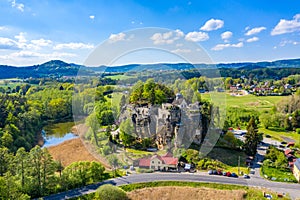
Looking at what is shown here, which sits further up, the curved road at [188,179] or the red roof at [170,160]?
the red roof at [170,160]

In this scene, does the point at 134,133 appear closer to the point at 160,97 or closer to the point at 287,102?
the point at 160,97

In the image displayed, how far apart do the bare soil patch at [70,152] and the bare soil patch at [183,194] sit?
19.9 ft

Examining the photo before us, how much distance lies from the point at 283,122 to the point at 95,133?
22688 millimetres

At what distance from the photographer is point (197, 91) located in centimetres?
2256

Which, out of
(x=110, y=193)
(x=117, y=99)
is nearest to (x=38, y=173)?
(x=110, y=193)

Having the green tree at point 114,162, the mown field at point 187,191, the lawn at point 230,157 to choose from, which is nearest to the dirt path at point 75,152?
the green tree at point 114,162

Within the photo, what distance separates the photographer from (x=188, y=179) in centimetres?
1475

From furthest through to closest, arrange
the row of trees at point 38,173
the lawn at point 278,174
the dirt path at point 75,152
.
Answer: the dirt path at point 75,152, the lawn at point 278,174, the row of trees at point 38,173

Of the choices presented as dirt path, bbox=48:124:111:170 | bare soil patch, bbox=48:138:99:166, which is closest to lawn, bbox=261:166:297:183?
dirt path, bbox=48:124:111:170

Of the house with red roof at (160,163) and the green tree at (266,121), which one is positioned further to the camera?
the green tree at (266,121)

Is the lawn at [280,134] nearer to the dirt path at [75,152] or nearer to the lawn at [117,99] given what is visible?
the lawn at [117,99]

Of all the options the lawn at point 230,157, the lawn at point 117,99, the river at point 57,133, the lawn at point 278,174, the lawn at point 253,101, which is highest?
the lawn at point 117,99

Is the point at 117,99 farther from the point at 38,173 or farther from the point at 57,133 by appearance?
the point at 38,173

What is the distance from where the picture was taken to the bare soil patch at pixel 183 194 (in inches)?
519
